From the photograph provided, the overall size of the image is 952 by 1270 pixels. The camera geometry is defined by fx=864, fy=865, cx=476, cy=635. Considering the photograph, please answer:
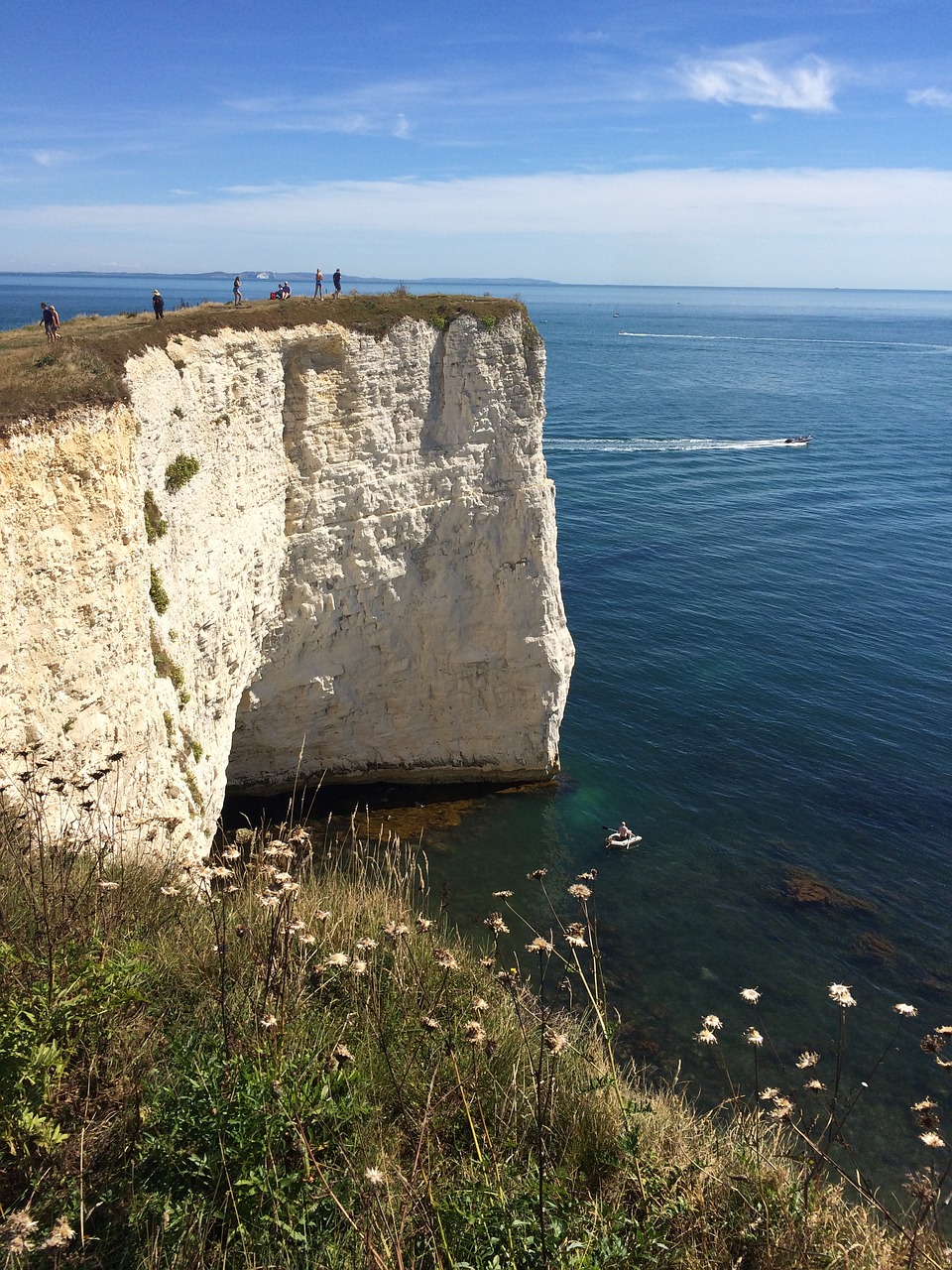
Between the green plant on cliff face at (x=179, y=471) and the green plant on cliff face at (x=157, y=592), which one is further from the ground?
the green plant on cliff face at (x=179, y=471)

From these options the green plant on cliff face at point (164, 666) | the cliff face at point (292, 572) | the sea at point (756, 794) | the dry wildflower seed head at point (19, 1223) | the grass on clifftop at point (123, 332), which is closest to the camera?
the dry wildflower seed head at point (19, 1223)

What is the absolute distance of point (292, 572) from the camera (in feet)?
65.3

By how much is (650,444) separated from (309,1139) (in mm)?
64898

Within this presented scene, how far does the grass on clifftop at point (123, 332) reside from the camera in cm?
1160

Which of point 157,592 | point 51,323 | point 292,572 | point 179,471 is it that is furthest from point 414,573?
point 51,323

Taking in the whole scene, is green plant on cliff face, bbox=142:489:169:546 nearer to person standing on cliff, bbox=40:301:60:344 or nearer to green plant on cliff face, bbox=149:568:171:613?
green plant on cliff face, bbox=149:568:171:613

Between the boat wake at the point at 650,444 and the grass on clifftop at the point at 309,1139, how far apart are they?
2243 inches

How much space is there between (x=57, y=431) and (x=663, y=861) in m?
17.1

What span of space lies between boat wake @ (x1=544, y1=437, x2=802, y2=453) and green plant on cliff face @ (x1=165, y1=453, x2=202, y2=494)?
157 ft

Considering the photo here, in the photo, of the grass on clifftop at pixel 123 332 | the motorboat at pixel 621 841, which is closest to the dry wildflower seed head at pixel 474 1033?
the grass on clifftop at pixel 123 332

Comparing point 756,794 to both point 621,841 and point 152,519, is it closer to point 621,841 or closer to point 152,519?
point 621,841

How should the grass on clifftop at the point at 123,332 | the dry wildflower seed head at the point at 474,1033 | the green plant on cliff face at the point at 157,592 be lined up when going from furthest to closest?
the green plant on cliff face at the point at 157,592 → the grass on clifftop at the point at 123,332 → the dry wildflower seed head at the point at 474,1033

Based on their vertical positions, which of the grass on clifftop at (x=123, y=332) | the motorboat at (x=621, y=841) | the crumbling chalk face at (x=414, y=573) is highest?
the grass on clifftop at (x=123, y=332)

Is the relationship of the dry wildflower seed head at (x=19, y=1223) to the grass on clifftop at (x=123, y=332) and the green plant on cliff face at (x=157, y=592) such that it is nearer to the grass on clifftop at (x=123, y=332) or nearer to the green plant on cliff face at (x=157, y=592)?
the grass on clifftop at (x=123, y=332)
